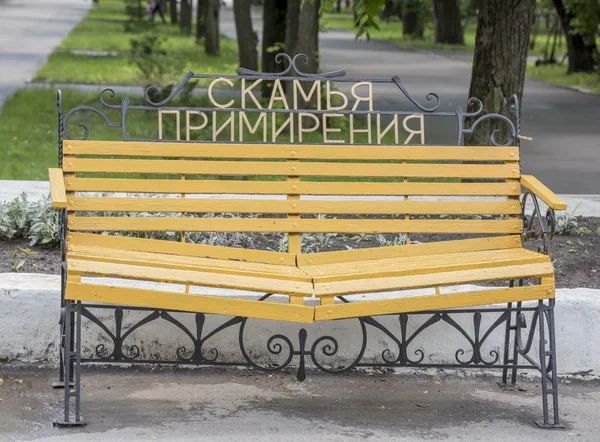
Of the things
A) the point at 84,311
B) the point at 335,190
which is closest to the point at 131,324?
the point at 84,311

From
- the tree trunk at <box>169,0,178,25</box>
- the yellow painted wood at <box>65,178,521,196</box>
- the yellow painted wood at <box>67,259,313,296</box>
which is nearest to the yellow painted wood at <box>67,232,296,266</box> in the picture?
the yellow painted wood at <box>65,178,521,196</box>

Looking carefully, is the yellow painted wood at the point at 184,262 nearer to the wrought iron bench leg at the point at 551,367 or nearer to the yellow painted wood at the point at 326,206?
the yellow painted wood at the point at 326,206

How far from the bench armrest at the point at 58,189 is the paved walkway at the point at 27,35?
12730 mm

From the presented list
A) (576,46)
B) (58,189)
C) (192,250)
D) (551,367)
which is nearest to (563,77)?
(576,46)

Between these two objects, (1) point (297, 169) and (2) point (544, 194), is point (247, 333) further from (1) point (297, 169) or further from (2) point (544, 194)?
(2) point (544, 194)

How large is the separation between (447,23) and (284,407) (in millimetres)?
38272

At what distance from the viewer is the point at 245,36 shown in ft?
66.7

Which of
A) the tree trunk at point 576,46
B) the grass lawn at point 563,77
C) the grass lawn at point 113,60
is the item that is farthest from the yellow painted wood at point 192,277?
the tree trunk at point 576,46

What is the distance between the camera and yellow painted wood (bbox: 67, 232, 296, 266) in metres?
4.91

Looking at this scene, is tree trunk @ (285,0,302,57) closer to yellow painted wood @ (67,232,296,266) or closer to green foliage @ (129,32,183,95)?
green foliage @ (129,32,183,95)

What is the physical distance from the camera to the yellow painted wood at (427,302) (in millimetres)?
4336

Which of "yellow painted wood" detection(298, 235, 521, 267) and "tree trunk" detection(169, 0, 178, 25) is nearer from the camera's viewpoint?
"yellow painted wood" detection(298, 235, 521, 267)

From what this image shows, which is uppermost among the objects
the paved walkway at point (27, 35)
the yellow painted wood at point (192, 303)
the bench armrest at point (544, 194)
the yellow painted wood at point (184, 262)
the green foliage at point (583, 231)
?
the bench armrest at point (544, 194)

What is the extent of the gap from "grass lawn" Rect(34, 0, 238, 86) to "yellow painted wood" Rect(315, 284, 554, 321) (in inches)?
430
